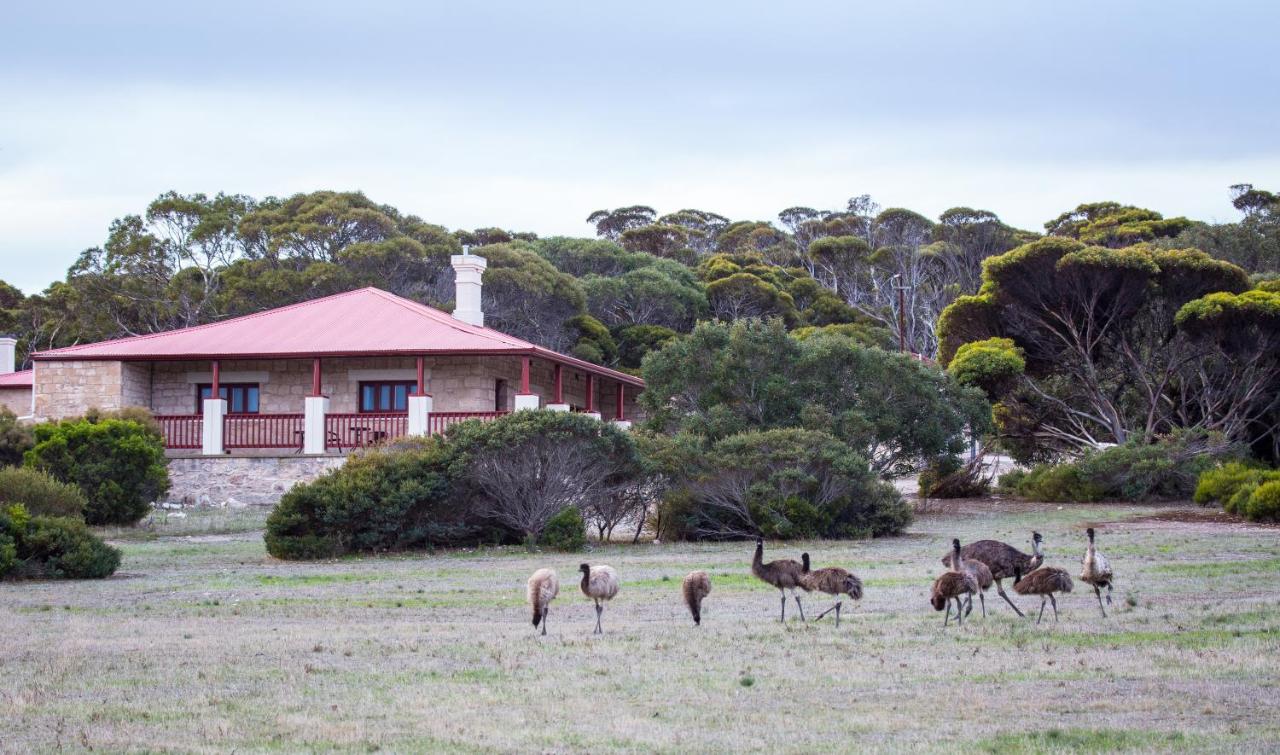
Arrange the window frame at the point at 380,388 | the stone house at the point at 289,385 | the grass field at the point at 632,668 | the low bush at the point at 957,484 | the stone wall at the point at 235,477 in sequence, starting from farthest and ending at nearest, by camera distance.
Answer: the window frame at the point at 380,388, the stone house at the point at 289,385, the stone wall at the point at 235,477, the low bush at the point at 957,484, the grass field at the point at 632,668

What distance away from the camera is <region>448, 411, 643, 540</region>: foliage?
22.0m

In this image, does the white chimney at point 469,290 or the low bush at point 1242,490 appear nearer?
the low bush at point 1242,490

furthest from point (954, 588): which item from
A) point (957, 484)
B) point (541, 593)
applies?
point (957, 484)

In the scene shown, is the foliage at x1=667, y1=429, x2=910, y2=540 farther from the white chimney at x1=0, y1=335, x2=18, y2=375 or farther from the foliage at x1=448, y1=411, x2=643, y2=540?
the white chimney at x1=0, y1=335, x2=18, y2=375

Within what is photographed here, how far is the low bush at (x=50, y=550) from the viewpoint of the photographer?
1827 centimetres

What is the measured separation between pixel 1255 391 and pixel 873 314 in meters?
38.7

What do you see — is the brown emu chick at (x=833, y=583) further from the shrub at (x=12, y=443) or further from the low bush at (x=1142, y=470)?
the shrub at (x=12, y=443)

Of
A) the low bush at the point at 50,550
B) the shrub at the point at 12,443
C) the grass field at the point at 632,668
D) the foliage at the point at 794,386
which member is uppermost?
the foliage at the point at 794,386

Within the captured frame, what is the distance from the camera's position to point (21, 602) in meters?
15.3

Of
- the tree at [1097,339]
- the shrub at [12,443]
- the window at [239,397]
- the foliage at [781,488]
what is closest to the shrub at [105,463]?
the shrub at [12,443]

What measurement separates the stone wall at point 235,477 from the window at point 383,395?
10.4 feet

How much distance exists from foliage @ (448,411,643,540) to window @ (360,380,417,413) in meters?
13.7

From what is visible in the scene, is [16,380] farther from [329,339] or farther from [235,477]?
[329,339]

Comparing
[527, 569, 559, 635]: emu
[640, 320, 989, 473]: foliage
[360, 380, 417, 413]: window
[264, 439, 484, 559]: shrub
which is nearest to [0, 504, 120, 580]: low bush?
[264, 439, 484, 559]: shrub
